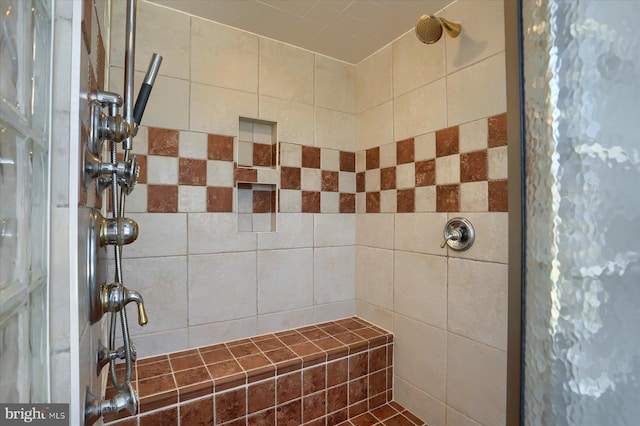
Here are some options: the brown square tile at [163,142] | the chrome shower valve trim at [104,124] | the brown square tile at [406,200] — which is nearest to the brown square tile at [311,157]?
the brown square tile at [406,200]

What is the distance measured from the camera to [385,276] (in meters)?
1.57

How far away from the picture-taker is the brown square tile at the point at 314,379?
49.0 inches

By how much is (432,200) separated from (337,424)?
3.63 ft

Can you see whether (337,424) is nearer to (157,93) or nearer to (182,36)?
(157,93)

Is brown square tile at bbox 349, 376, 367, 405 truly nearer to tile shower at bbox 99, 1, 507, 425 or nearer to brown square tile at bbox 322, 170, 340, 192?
tile shower at bbox 99, 1, 507, 425

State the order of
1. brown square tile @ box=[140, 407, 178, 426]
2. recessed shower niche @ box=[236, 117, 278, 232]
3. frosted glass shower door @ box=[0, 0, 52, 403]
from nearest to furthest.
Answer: frosted glass shower door @ box=[0, 0, 52, 403] → brown square tile @ box=[140, 407, 178, 426] → recessed shower niche @ box=[236, 117, 278, 232]

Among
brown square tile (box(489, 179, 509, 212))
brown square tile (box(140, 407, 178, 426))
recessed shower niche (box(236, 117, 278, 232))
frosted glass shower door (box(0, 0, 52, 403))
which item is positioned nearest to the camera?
frosted glass shower door (box(0, 0, 52, 403))

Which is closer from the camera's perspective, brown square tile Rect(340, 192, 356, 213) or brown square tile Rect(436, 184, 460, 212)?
brown square tile Rect(436, 184, 460, 212)

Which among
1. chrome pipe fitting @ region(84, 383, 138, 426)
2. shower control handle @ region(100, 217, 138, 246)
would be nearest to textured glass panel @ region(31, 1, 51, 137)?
shower control handle @ region(100, 217, 138, 246)

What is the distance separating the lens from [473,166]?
3.85ft

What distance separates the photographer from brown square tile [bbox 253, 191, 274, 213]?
5.20ft

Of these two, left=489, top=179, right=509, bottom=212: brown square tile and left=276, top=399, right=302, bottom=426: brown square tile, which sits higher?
left=489, top=179, right=509, bottom=212: brown square tile

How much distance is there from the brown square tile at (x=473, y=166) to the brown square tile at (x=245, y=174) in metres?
0.98

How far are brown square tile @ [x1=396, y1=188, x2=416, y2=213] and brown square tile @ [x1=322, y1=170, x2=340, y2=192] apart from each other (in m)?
0.39
